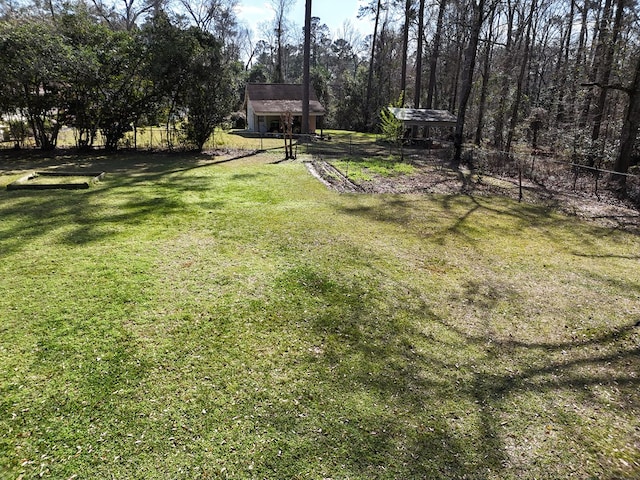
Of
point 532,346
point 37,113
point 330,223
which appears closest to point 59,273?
point 330,223

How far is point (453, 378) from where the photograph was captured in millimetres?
3525

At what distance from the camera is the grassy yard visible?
2666 mm

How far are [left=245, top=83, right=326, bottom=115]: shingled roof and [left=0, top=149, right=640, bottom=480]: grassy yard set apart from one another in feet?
76.1

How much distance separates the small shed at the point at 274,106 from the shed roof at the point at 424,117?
27.5 feet

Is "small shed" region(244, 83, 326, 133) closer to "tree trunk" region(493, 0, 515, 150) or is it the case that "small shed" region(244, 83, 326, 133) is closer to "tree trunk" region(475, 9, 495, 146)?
"tree trunk" region(475, 9, 495, 146)

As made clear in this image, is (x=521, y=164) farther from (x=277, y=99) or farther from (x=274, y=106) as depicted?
(x=277, y=99)

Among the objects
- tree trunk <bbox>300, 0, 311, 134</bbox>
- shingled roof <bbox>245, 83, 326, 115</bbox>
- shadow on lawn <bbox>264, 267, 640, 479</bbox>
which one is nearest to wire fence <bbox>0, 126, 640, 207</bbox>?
tree trunk <bbox>300, 0, 311, 134</bbox>

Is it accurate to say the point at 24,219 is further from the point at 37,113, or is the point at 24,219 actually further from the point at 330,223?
the point at 37,113

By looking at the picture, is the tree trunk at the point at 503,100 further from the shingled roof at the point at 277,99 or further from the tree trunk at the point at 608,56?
the shingled roof at the point at 277,99

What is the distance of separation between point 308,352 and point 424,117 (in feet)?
71.2

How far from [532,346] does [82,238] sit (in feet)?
22.4

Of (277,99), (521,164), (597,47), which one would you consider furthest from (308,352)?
(277,99)

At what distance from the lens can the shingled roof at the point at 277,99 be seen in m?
28.7

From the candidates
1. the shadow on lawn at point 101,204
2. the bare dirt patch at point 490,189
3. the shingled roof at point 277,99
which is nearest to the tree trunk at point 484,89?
the bare dirt patch at point 490,189
